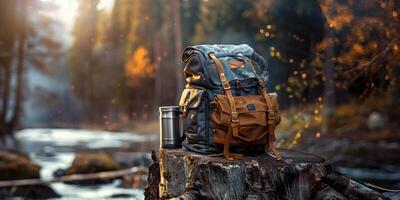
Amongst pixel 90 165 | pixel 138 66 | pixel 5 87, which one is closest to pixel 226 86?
pixel 90 165

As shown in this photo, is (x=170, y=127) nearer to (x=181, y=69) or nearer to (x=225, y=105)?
(x=225, y=105)

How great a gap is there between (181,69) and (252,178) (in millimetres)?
18929

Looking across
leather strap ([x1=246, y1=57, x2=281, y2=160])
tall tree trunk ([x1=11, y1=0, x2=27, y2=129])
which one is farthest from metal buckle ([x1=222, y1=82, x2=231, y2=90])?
tall tree trunk ([x1=11, y1=0, x2=27, y2=129])

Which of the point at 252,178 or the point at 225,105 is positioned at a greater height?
the point at 225,105

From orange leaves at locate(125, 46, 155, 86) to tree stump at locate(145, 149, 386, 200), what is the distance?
105 feet

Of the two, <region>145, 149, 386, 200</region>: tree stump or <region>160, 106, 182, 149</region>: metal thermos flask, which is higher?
<region>160, 106, 182, 149</region>: metal thermos flask

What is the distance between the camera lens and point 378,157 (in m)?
13.5

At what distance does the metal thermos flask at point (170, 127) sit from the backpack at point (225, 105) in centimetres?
18

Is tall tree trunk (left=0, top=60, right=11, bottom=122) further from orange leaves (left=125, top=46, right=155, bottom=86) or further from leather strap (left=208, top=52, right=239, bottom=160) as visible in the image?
leather strap (left=208, top=52, right=239, bottom=160)

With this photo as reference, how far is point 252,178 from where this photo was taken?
391cm

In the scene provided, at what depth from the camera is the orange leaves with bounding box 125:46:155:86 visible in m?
36.3

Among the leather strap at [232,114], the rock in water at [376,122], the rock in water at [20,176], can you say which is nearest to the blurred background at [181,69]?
the rock in water at [376,122]

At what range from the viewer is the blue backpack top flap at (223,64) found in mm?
4097

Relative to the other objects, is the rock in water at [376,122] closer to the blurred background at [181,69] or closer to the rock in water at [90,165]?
the blurred background at [181,69]
